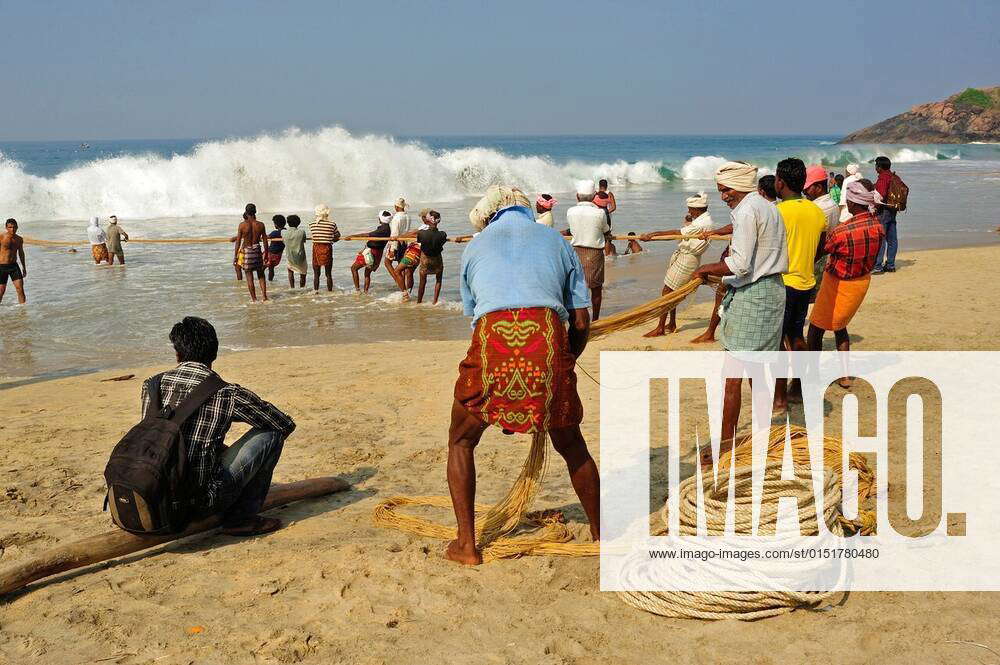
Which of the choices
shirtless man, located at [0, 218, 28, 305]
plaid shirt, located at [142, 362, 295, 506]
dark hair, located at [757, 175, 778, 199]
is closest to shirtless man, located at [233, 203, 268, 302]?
shirtless man, located at [0, 218, 28, 305]

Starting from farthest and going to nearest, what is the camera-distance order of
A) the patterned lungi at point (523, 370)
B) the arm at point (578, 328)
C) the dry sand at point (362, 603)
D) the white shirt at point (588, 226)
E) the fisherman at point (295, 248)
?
the fisherman at point (295, 248)
the white shirt at point (588, 226)
the arm at point (578, 328)
the patterned lungi at point (523, 370)
the dry sand at point (362, 603)

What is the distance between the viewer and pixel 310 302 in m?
13.8

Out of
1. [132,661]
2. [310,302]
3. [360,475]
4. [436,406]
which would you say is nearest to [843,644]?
[132,661]

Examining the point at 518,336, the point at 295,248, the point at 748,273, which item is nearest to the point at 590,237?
the point at 748,273

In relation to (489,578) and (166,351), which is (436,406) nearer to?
(489,578)

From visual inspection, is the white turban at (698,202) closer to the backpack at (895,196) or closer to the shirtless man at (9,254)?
the backpack at (895,196)

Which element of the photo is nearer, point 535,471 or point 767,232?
point 535,471

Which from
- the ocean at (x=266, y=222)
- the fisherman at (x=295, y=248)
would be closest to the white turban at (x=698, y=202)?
the ocean at (x=266, y=222)

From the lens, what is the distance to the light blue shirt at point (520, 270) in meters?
3.59

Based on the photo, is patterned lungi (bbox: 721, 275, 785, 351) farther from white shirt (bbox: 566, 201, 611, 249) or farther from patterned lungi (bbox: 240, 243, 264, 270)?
patterned lungi (bbox: 240, 243, 264, 270)

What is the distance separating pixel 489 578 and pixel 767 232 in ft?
8.37

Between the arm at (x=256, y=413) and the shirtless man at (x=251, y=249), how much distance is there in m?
9.65

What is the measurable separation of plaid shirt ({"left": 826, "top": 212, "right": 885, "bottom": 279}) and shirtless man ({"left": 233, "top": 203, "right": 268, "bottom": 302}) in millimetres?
9522

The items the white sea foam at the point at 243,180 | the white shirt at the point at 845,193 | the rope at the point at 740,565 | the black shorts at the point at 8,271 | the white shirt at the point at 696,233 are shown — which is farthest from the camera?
the white sea foam at the point at 243,180
